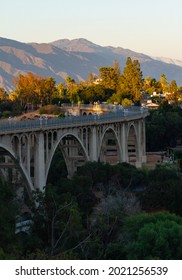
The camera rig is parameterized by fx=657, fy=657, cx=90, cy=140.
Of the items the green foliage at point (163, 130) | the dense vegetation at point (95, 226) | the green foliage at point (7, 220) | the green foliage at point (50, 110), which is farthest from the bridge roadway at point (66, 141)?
the green foliage at point (50, 110)

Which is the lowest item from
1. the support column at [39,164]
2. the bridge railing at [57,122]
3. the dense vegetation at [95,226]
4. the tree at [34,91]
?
the dense vegetation at [95,226]

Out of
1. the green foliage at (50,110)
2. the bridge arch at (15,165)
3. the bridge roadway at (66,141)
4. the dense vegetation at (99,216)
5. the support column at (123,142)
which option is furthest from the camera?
the green foliage at (50,110)

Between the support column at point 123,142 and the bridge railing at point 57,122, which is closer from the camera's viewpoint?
the bridge railing at point 57,122

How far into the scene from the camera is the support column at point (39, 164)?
137 feet

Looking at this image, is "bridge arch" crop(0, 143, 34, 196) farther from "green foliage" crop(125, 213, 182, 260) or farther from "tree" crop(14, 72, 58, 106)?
"tree" crop(14, 72, 58, 106)

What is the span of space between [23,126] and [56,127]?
5104 mm

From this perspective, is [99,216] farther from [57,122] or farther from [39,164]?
[57,122]

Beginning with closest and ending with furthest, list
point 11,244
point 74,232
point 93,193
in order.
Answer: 1. point 11,244
2. point 74,232
3. point 93,193

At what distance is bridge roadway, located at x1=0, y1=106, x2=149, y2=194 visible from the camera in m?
39.4

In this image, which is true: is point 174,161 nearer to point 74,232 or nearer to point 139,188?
point 139,188

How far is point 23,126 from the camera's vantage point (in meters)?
40.6

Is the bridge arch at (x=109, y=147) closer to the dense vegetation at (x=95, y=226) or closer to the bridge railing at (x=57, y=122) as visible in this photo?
the bridge railing at (x=57, y=122)

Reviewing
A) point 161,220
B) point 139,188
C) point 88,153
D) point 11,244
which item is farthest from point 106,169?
point 11,244

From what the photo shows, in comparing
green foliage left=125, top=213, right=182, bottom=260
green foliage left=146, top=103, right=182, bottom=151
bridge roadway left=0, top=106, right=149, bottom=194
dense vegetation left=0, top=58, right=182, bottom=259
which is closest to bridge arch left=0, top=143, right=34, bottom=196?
bridge roadway left=0, top=106, right=149, bottom=194
